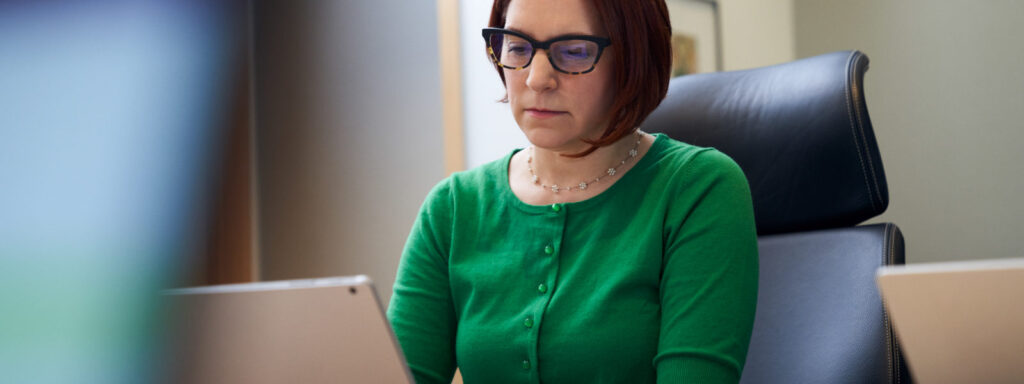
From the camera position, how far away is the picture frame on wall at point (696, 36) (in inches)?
84.0

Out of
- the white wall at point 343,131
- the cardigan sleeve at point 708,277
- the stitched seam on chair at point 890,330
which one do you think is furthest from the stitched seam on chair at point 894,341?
the white wall at point 343,131

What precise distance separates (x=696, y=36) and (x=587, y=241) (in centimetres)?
124

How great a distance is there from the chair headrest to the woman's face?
0.90ft

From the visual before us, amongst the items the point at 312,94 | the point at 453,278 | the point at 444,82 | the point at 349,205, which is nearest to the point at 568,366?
the point at 453,278

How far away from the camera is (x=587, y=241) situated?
1.04 metres

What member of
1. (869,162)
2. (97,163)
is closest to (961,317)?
(869,162)

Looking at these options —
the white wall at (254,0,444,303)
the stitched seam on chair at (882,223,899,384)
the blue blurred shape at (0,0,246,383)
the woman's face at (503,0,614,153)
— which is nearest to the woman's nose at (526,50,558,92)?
the woman's face at (503,0,614,153)

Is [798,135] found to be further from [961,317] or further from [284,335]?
[284,335]

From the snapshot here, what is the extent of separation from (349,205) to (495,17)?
4.46 ft

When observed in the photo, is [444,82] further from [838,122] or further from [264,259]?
[838,122]

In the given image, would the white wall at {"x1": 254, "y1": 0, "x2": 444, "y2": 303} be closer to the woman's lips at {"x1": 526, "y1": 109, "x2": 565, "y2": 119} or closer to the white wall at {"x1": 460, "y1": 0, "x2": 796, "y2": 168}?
the white wall at {"x1": 460, "y1": 0, "x2": 796, "y2": 168}

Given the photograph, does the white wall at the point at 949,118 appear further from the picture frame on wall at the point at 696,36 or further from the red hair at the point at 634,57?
the red hair at the point at 634,57

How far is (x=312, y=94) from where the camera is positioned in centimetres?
246

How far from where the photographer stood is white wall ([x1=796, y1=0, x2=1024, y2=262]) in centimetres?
161
